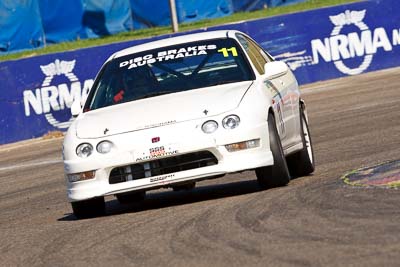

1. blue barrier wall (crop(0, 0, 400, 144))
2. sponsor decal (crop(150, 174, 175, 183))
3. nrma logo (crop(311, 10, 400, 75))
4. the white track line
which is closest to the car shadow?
sponsor decal (crop(150, 174, 175, 183))

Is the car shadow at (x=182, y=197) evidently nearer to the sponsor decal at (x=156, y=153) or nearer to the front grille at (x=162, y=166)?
the front grille at (x=162, y=166)

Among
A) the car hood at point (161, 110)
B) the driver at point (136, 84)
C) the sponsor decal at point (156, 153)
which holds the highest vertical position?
the driver at point (136, 84)

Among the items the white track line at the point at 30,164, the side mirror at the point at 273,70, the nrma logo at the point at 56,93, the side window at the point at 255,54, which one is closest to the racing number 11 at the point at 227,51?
the side window at the point at 255,54

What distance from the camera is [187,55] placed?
10.9 meters

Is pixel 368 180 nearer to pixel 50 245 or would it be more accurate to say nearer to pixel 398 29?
pixel 50 245

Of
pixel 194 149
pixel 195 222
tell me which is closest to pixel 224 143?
pixel 194 149

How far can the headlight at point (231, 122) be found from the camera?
9586mm

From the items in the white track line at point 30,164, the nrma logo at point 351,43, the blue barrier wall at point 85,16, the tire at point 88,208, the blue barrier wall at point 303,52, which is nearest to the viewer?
the tire at point 88,208

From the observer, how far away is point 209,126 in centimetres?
957

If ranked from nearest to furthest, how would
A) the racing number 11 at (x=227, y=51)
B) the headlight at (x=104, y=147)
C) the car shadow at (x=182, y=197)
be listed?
the headlight at (x=104, y=147), the car shadow at (x=182, y=197), the racing number 11 at (x=227, y=51)

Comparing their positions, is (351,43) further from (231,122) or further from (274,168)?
(231,122)

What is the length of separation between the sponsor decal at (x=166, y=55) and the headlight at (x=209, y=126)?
1.38 metres

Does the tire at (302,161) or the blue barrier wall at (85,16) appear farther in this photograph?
the blue barrier wall at (85,16)

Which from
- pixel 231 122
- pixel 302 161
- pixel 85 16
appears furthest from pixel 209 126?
pixel 85 16
